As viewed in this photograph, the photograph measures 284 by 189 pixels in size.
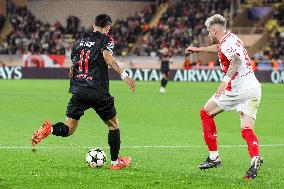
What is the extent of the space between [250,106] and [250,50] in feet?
144

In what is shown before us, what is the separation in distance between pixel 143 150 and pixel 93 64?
315cm

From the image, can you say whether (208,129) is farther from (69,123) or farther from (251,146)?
(69,123)

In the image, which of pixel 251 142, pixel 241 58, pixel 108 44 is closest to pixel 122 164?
Result: pixel 108 44

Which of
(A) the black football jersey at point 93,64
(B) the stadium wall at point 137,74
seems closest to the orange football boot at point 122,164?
(A) the black football jersey at point 93,64

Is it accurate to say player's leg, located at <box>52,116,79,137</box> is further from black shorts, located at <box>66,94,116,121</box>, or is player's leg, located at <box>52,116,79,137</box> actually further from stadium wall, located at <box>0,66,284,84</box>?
stadium wall, located at <box>0,66,284,84</box>

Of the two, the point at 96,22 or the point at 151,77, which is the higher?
the point at 96,22

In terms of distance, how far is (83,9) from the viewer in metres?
63.3

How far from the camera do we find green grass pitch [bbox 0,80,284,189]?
10438 millimetres

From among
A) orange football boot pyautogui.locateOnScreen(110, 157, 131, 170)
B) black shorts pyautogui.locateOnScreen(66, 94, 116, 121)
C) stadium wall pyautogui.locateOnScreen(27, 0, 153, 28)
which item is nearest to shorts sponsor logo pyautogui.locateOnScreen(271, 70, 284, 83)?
stadium wall pyautogui.locateOnScreen(27, 0, 153, 28)

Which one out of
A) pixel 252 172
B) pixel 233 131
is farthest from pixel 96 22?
pixel 233 131

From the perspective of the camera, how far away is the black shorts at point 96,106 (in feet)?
38.6

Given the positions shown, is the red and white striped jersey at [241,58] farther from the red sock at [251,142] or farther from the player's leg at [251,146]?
the red sock at [251,142]

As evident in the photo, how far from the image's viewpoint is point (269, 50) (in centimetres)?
5294

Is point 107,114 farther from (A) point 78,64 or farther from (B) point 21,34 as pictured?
(B) point 21,34
